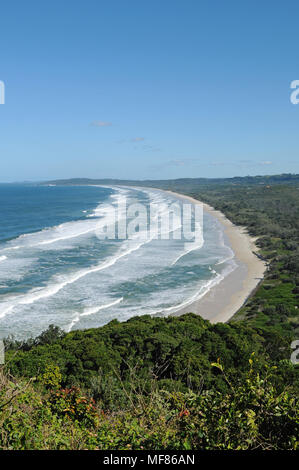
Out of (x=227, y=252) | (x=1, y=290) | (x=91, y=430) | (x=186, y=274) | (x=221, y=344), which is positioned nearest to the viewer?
(x=91, y=430)

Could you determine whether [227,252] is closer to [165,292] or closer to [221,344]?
[165,292]

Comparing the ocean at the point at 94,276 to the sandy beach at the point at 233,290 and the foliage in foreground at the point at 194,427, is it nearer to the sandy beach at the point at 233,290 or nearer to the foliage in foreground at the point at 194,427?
the sandy beach at the point at 233,290

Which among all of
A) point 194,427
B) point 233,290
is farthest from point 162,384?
point 233,290

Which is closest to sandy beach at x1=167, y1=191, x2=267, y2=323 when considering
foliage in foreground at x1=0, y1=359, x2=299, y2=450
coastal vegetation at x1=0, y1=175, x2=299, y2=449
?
coastal vegetation at x1=0, y1=175, x2=299, y2=449

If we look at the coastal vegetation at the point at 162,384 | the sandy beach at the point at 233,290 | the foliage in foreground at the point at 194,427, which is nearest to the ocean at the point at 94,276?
the sandy beach at the point at 233,290

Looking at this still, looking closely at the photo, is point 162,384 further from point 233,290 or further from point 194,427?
point 233,290
